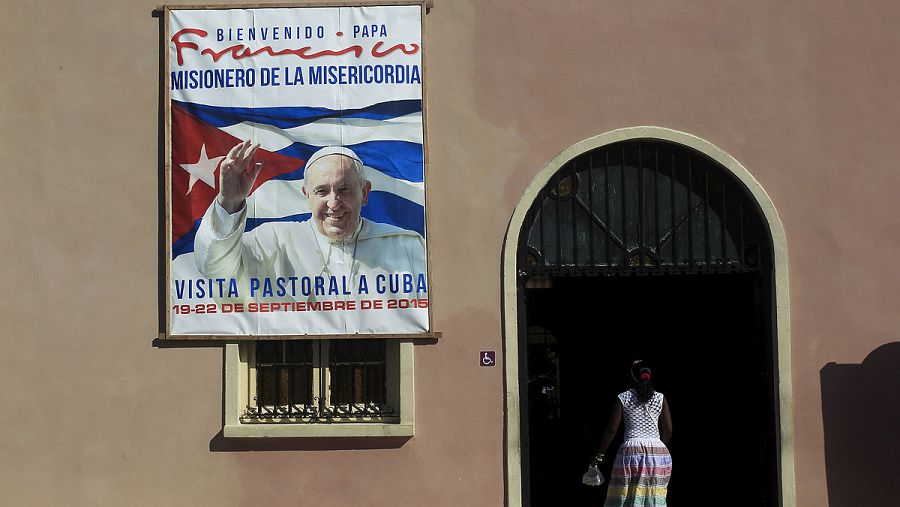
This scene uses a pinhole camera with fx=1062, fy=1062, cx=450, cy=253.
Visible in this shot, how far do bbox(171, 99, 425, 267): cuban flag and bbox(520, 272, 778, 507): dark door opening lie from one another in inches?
68.5

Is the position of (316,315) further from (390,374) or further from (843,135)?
(843,135)

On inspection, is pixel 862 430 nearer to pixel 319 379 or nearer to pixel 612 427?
pixel 612 427

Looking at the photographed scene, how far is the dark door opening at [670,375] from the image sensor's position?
9.41 metres

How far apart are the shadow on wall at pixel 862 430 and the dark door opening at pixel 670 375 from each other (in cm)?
48

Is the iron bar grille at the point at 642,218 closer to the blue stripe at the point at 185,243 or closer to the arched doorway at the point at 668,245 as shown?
the arched doorway at the point at 668,245

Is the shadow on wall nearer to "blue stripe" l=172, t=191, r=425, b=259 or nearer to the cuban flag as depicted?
"blue stripe" l=172, t=191, r=425, b=259

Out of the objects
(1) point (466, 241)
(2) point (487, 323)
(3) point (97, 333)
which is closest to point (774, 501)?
(2) point (487, 323)

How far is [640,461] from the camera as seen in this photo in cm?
859

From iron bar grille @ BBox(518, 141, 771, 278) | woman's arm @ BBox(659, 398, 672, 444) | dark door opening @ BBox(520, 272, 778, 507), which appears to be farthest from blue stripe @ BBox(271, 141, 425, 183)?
woman's arm @ BBox(659, 398, 672, 444)

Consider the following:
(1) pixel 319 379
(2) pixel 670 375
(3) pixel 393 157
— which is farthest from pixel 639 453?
(2) pixel 670 375

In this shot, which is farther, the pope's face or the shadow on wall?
the pope's face

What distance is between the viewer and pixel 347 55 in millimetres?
9133

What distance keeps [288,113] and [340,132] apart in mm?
477

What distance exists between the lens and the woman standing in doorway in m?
8.58
